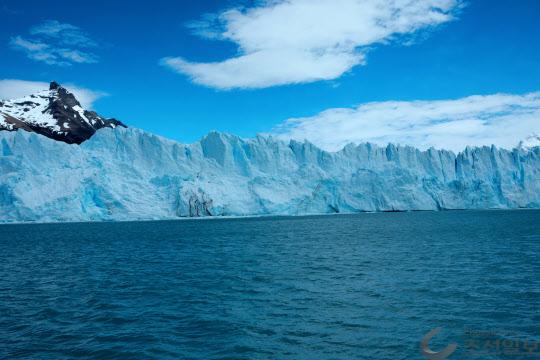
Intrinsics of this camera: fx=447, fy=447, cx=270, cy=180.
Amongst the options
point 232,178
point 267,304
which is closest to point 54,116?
point 232,178

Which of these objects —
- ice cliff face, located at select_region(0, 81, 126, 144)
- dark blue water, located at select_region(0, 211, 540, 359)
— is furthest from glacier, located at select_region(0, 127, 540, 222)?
ice cliff face, located at select_region(0, 81, 126, 144)

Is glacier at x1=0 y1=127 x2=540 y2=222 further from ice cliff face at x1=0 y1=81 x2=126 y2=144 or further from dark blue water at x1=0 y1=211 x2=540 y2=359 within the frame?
ice cliff face at x1=0 y1=81 x2=126 y2=144

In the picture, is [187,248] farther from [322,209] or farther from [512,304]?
[322,209]

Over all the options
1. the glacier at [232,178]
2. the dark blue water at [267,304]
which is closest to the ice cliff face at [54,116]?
the glacier at [232,178]

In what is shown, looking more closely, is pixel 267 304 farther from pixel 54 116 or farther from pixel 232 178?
pixel 54 116

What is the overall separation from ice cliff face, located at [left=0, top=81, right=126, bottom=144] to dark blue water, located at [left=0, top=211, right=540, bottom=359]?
8933 cm

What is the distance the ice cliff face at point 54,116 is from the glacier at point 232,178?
48.1 meters

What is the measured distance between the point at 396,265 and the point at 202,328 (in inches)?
422

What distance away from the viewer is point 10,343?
9406mm

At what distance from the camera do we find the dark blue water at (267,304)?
9133 mm

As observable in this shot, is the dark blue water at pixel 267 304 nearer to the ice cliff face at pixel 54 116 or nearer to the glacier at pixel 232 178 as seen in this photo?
the glacier at pixel 232 178

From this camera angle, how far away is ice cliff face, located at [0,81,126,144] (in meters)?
103

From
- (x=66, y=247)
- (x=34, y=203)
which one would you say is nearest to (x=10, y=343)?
(x=66, y=247)

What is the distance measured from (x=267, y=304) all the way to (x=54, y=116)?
4447 inches
